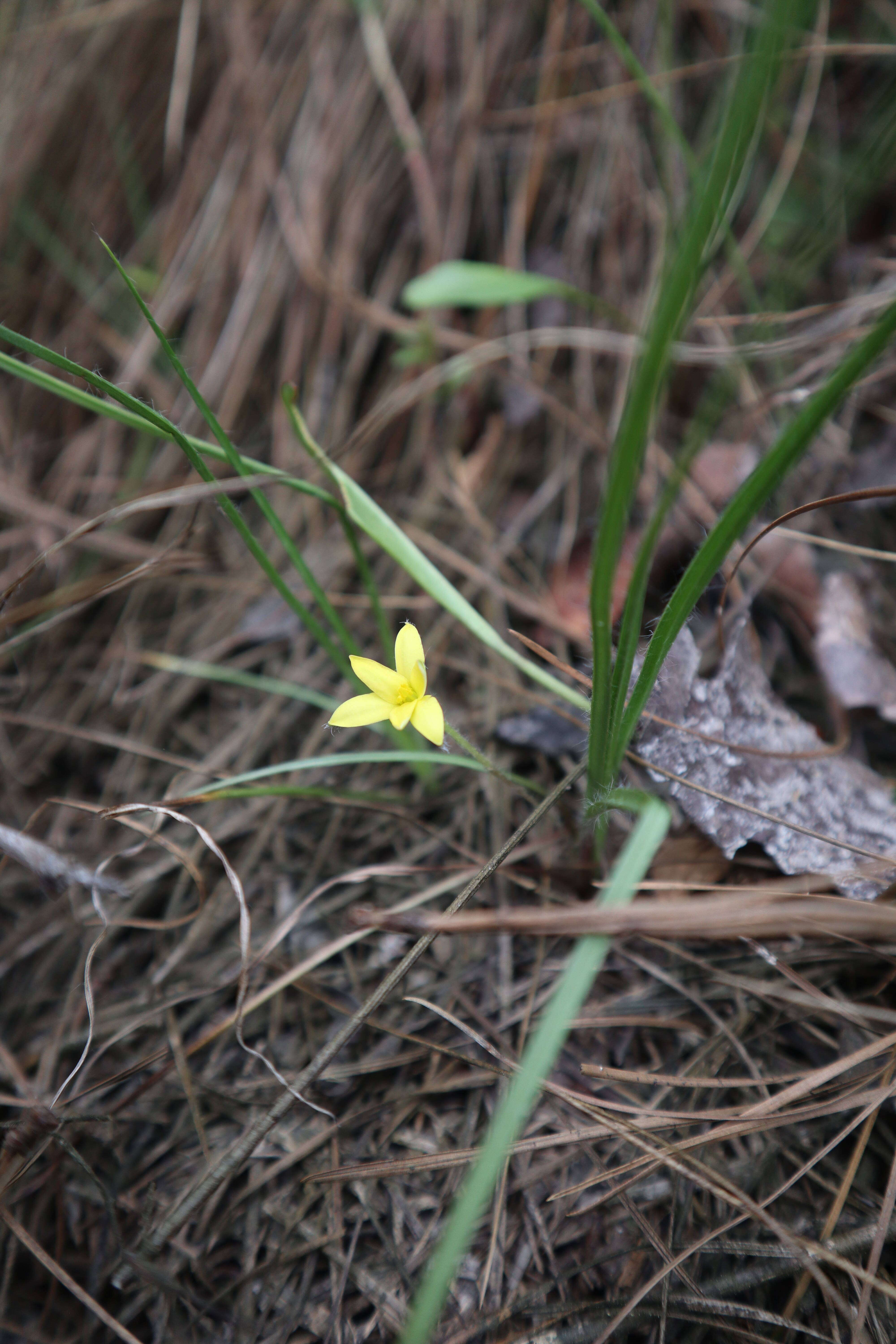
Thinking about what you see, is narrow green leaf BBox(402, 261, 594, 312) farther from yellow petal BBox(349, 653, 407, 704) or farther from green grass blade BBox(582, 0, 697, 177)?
yellow petal BBox(349, 653, 407, 704)

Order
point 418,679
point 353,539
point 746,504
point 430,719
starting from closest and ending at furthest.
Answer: point 746,504 → point 430,719 → point 418,679 → point 353,539

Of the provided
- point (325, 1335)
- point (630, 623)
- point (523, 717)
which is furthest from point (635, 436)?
point (325, 1335)

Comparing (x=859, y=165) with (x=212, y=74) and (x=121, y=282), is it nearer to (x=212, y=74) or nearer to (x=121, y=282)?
(x=212, y=74)

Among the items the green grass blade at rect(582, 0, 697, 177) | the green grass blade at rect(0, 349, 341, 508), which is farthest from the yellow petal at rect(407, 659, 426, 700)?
the green grass blade at rect(582, 0, 697, 177)

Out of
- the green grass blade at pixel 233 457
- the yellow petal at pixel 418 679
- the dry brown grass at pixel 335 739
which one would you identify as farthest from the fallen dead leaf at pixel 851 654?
the green grass blade at pixel 233 457

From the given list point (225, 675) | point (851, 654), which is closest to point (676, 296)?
point (851, 654)

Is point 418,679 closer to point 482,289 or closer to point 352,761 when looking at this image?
point 352,761
